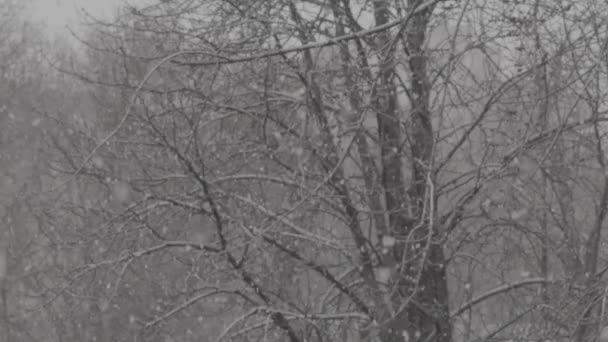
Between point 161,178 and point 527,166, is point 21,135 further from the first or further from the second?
point 527,166

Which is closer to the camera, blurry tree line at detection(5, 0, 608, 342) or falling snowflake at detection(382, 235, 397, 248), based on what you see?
blurry tree line at detection(5, 0, 608, 342)

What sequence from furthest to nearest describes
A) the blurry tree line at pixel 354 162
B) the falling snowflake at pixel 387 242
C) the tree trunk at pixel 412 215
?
the falling snowflake at pixel 387 242
the tree trunk at pixel 412 215
the blurry tree line at pixel 354 162

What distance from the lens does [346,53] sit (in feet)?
19.8

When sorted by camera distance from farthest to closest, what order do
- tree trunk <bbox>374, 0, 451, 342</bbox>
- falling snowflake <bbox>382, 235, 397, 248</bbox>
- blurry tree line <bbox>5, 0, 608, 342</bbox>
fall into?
1. falling snowflake <bbox>382, 235, 397, 248</bbox>
2. tree trunk <bbox>374, 0, 451, 342</bbox>
3. blurry tree line <bbox>5, 0, 608, 342</bbox>

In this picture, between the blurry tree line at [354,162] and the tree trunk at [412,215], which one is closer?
the blurry tree line at [354,162]

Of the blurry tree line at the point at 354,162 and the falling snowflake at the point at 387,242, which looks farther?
the falling snowflake at the point at 387,242

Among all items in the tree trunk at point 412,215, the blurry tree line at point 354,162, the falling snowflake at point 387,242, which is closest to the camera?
the blurry tree line at point 354,162

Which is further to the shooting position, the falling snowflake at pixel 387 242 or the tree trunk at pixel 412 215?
the falling snowflake at pixel 387 242

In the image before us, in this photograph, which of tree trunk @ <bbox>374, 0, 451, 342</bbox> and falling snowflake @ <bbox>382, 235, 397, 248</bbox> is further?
falling snowflake @ <bbox>382, 235, 397, 248</bbox>

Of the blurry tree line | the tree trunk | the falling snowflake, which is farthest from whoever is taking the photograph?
the falling snowflake

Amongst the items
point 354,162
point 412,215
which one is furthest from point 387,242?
point 354,162

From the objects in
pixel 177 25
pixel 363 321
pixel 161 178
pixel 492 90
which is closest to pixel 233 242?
pixel 161 178

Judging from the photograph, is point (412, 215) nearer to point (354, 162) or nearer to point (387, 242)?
point (387, 242)

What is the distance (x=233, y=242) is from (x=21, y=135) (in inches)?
564
